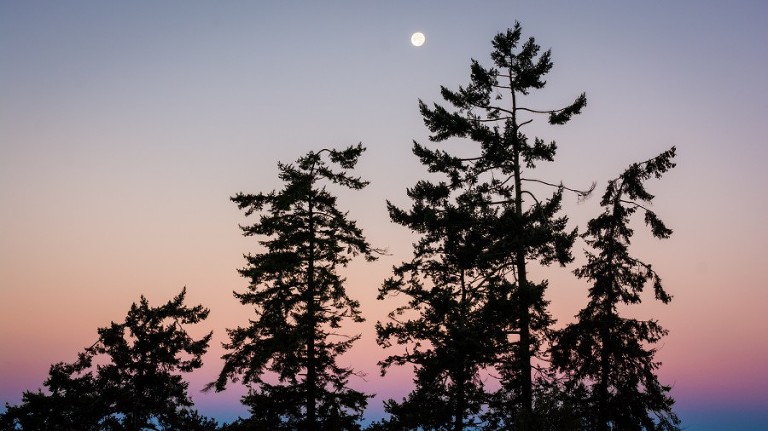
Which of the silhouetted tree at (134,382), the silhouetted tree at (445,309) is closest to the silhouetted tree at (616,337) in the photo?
the silhouetted tree at (445,309)

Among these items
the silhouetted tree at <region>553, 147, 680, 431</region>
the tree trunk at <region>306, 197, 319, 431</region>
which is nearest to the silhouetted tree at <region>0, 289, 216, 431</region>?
the tree trunk at <region>306, 197, 319, 431</region>

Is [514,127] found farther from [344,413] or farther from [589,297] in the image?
[344,413]

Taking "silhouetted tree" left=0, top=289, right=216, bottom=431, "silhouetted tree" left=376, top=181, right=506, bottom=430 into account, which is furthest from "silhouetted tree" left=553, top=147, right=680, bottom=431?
"silhouetted tree" left=0, top=289, right=216, bottom=431

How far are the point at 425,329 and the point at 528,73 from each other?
11.6 m

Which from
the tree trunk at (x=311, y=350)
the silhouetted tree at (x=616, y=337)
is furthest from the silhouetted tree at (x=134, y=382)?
the silhouetted tree at (x=616, y=337)

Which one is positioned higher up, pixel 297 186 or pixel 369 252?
pixel 297 186

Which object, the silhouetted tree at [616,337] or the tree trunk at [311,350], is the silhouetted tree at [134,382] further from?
the silhouetted tree at [616,337]

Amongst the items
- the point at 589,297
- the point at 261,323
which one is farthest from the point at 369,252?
the point at 589,297

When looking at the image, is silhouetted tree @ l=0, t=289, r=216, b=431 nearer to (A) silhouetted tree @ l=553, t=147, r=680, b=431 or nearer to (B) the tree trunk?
(B) the tree trunk

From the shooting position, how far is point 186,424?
25.2 m

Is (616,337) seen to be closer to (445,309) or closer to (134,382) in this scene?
(445,309)

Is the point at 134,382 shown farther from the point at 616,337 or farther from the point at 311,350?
the point at 616,337

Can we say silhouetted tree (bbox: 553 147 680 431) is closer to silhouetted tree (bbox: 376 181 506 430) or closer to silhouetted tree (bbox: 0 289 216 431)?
silhouetted tree (bbox: 376 181 506 430)

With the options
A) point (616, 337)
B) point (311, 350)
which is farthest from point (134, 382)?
point (616, 337)
